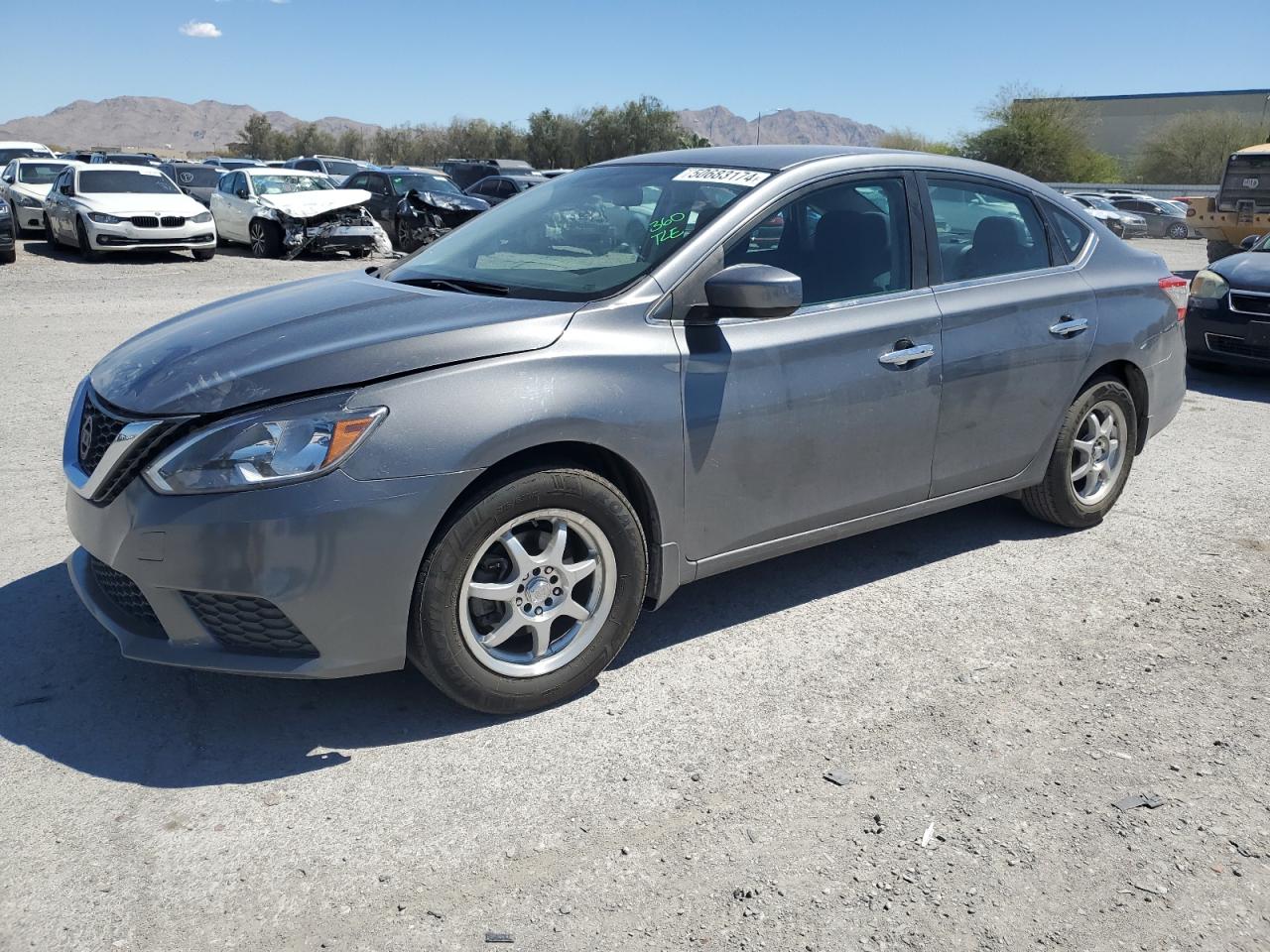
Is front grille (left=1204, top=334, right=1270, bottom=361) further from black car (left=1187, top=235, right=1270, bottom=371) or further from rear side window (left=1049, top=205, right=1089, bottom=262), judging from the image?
rear side window (left=1049, top=205, right=1089, bottom=262)

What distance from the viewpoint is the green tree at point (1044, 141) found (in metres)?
59.6

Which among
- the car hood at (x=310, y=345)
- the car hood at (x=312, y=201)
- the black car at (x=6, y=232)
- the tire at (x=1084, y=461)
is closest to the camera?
the car hood at (x=310, y=345)

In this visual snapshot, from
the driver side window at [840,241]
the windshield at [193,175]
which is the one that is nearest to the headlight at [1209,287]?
the driver side window at [840,241]

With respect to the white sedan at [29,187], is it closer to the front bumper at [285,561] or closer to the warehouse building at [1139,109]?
the front bumper at [285,561]

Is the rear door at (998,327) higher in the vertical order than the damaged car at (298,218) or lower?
lower

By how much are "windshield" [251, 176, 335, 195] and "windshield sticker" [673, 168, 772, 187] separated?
17.0 metres

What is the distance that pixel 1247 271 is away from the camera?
9195 mm

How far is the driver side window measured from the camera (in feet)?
12.9

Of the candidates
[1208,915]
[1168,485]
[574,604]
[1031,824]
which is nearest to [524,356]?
[574,604]

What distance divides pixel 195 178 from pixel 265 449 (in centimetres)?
2829

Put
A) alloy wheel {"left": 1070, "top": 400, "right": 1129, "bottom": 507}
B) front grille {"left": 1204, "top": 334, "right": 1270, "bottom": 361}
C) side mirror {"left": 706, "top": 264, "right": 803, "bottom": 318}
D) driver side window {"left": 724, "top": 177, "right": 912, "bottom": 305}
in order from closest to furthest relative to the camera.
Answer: side mirror {"left": 706, "top": 264, "right": 803, "bottom": 318}, driver side window {"left": 724, "top": 177, "right": 912, "bottom": 305}, alloy wheel {"left": 1070, "top": 400, "right": 1129, "bottom": 507}, front grille {"left": 1204, "top": 334, "right": 1270, "bottom": 361}

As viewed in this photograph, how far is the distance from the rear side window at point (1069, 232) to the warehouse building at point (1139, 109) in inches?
2958

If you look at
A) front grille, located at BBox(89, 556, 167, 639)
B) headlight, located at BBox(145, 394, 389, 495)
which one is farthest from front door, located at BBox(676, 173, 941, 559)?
front grille, located at BBox(89, 556, 167, 639)

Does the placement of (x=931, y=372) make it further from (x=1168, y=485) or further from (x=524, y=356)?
(x=1168, y=485)
